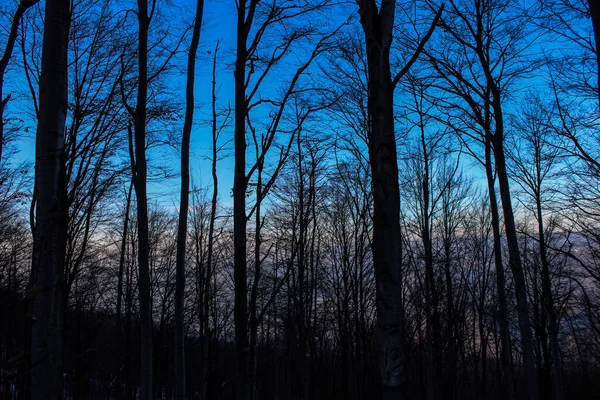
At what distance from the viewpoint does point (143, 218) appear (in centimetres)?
527

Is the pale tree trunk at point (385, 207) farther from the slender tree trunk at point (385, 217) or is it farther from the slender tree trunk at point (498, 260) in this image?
the slender tree trunk at point (498, 260)

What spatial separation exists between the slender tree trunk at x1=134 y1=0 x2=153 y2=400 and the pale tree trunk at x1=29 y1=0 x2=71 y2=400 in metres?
2.65

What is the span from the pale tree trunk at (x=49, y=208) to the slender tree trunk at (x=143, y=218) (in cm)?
265

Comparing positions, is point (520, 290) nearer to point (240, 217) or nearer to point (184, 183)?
point (240, 217)

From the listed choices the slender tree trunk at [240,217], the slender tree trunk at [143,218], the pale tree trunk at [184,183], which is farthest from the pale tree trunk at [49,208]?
the pale tree trunk at [184,183]

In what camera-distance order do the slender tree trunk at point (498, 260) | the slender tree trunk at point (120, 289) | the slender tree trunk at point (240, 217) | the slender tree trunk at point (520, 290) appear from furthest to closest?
the slender tree trunk at point (120, 289)
the slender tree trunk at point (498, 260)
the slender tree trunk at point (520, 290)
the slender tree trunk at point (240, 217)

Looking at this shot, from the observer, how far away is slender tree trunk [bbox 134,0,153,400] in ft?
17.0

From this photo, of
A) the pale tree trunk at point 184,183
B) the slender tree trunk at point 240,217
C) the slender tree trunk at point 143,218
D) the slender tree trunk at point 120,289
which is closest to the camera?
the slender tree trunk at point 240,217

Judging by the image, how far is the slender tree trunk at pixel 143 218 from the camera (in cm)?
517

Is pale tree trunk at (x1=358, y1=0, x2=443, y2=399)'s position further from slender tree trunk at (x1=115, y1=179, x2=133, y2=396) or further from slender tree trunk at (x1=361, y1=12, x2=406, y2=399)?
slender tree trunk at (x1=115, y1=179, x2=133, y2=396)

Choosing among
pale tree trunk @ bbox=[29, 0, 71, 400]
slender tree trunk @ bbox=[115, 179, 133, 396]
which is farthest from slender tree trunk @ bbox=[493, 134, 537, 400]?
slender tree trunk @ bbox=[115, 179, 133, 396]

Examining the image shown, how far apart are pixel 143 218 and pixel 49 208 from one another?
9.54 ft

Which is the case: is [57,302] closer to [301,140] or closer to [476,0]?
[476,0]

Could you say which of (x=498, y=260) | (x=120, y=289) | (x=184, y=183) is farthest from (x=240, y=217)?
(x=120, y=289)
